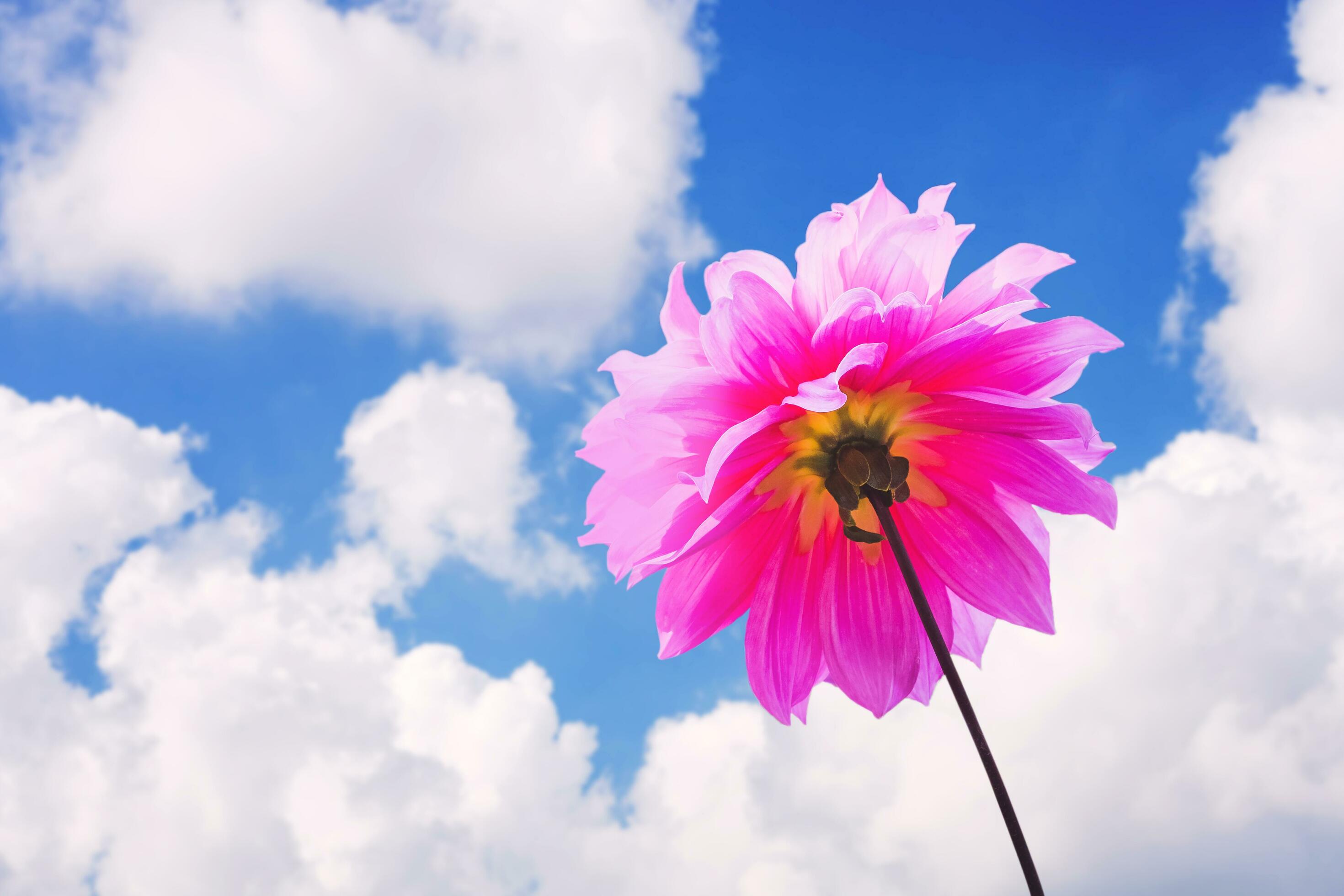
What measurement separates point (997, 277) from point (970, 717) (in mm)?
778

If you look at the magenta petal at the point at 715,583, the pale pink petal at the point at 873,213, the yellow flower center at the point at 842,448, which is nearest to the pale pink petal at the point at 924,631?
the yellow flower center at the point at 842,448

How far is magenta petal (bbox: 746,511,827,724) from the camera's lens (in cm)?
183

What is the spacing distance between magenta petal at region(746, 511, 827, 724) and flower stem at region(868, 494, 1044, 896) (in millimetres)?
439

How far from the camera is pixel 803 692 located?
1.85m

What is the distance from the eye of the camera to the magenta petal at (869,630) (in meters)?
1.81

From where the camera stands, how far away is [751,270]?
1.83 m

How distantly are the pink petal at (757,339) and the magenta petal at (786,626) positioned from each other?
280mm

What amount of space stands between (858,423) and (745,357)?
0.83 feet

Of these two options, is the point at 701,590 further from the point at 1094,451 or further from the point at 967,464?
the point at 1094,451

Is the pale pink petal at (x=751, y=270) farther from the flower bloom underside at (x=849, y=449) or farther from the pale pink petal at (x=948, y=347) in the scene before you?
the pale pink petal at (x=948, y=347)

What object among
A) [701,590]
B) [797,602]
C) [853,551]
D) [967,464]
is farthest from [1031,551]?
[701,590]

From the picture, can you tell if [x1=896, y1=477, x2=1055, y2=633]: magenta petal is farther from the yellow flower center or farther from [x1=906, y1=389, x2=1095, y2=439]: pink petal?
[x1=906, y1=389, x2=1095, y2=439]: pink petal

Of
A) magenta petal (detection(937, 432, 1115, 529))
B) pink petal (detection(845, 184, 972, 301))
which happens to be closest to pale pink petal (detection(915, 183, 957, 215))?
pink petal (detection(845, 184, 972, 301))

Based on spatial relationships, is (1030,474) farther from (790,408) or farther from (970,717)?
(970,717)
